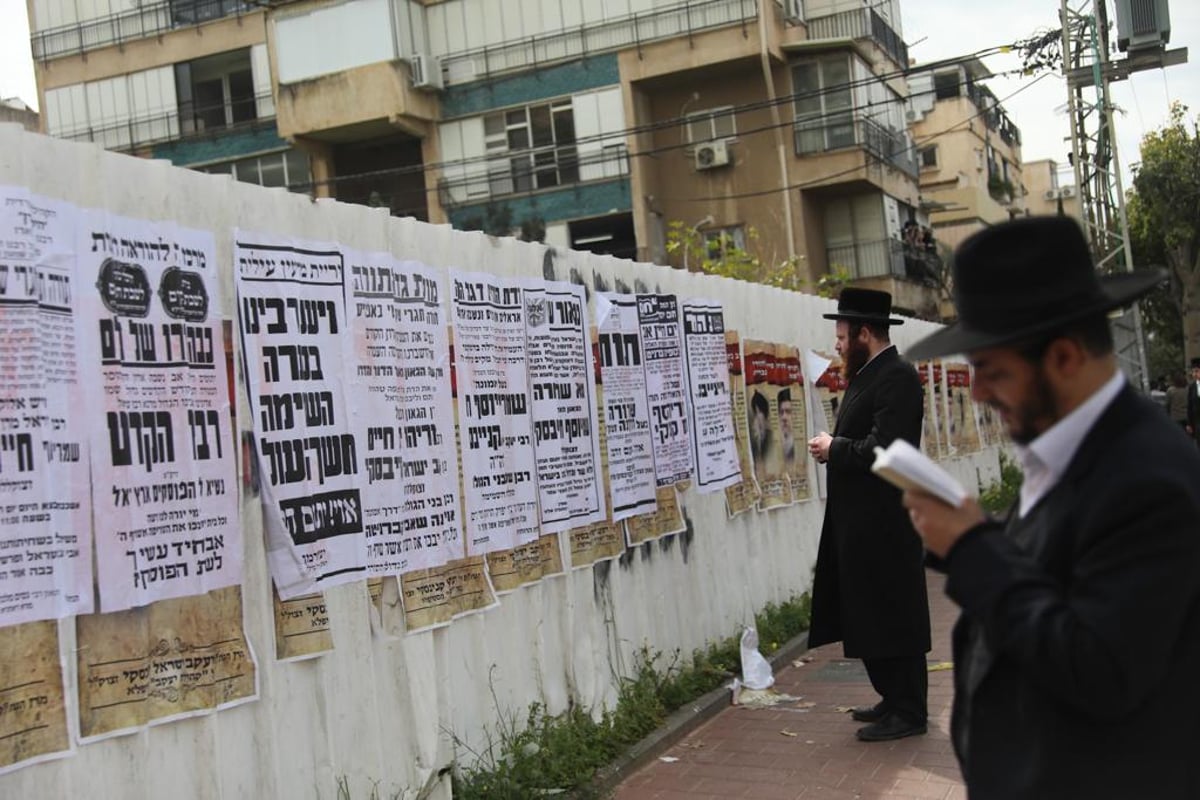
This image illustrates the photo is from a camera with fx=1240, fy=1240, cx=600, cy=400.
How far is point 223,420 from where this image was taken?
14.3 ft

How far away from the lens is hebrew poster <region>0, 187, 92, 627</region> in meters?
3.59

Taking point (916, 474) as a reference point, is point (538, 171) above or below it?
above

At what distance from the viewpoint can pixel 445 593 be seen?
559 cm

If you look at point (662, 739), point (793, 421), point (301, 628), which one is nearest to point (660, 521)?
point (662, 739)

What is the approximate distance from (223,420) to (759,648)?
5.39 metres

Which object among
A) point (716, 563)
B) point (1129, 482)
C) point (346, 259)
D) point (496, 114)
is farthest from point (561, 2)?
point (1129, 482)

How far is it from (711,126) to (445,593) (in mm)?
29057

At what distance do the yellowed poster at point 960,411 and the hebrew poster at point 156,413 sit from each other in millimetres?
14351

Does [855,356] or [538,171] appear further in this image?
[538,171]

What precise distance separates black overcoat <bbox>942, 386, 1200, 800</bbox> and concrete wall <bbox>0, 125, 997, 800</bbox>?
109 inches

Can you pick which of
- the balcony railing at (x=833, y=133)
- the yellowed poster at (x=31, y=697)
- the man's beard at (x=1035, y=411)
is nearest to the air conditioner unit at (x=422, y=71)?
the balcony railing at (x=833, y=133)

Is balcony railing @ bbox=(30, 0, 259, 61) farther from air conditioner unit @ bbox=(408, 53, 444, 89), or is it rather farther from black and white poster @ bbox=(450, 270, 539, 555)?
black and white poster @ bbox=(450, 270, 539, 555)

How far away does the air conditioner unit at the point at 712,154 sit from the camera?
1297 inches

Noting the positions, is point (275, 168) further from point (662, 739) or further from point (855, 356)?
point (662, 739)
